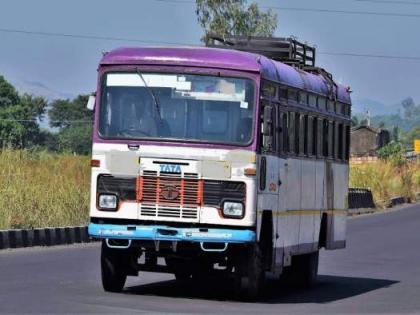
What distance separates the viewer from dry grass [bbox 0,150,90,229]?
2514cm

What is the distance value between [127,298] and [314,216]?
4224 millimetres

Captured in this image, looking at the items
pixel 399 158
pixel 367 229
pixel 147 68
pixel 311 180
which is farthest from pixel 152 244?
pixel 399 158

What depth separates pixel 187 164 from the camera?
14.2m

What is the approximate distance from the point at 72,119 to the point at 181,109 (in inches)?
4137

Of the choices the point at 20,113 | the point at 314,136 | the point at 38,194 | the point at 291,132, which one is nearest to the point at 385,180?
the point at 38,194

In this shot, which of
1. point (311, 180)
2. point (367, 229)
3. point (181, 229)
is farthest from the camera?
point (367, 229)

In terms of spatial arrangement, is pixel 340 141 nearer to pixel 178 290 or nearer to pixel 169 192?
pixel 178 290

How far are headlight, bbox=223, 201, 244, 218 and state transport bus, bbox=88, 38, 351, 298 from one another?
0.04ft

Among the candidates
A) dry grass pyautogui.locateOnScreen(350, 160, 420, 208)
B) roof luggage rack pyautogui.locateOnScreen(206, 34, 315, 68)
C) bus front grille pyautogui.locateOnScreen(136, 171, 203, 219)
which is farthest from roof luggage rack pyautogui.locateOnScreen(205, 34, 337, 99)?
dry grass pyautogui.locateOnScreen(350, 160, 420, 208)

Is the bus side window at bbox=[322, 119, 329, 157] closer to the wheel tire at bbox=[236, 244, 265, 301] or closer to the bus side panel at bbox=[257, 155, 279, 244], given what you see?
the bus side panel at bbox=[257, 155, 279, 244]

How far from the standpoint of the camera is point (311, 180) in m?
17.4

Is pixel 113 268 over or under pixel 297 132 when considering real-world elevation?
under

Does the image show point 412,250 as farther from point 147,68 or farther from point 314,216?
point 147,68

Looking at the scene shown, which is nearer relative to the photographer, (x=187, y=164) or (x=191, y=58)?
(x=187, y=164)
